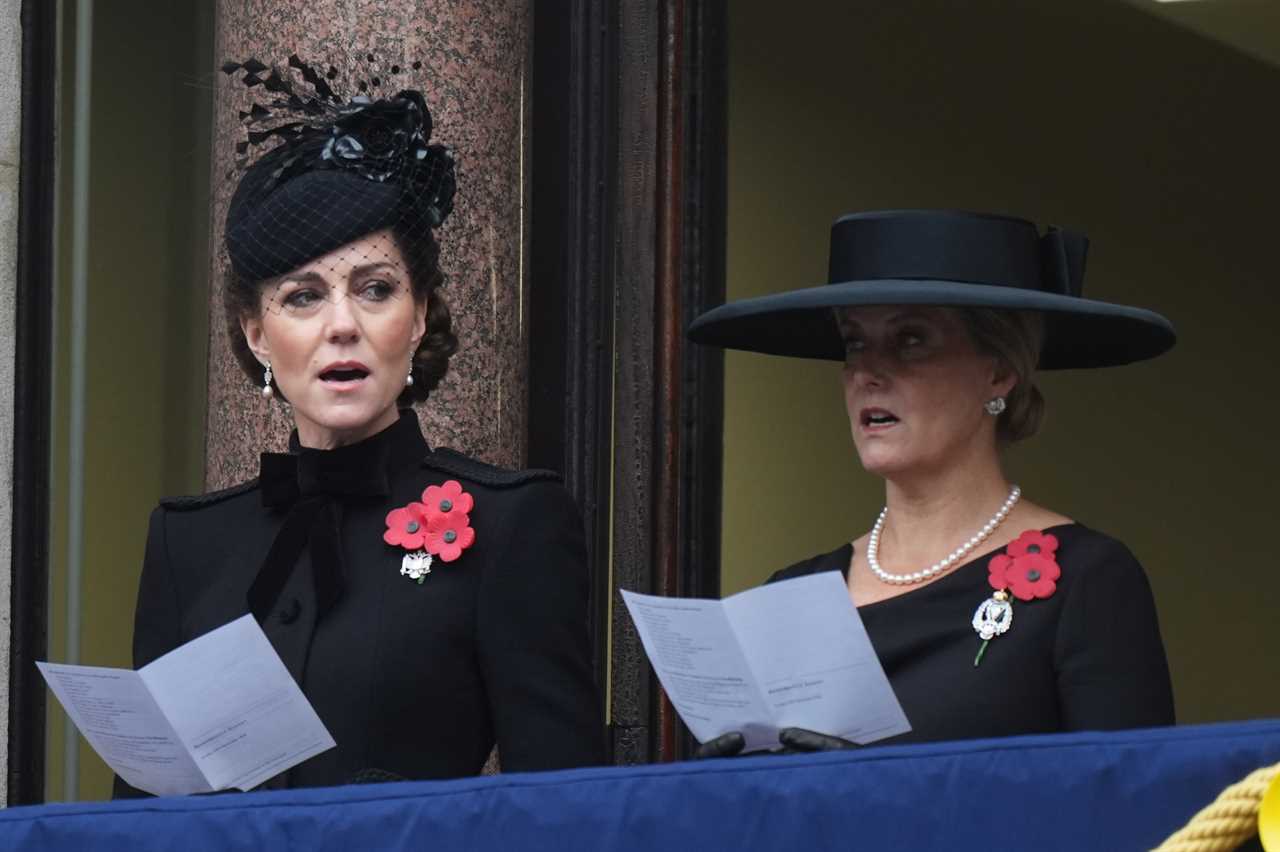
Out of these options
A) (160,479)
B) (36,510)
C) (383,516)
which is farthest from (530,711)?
(160,479)

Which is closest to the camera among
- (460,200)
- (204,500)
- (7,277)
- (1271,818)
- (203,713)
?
(1271,818)

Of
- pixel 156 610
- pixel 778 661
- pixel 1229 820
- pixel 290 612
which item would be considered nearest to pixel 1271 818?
pixel 1229 820

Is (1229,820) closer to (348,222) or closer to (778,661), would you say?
(778,661)

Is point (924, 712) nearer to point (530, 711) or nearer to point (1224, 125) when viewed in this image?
point (530, 711)

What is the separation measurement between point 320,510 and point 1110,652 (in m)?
1.12

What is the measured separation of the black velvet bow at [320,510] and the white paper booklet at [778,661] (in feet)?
2.54

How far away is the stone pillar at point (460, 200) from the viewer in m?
4.75

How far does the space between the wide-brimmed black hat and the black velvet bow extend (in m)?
0.63

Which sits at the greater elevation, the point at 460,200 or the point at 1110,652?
the point at 460,200

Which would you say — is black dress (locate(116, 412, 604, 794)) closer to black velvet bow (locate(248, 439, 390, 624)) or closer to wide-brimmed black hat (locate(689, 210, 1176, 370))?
black velvet bow (locate(248, 439, 390, 624))

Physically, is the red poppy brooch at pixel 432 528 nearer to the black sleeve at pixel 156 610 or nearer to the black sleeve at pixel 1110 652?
the black sleeve at pixel 156 610

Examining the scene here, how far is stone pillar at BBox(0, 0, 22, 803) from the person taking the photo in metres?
5.13

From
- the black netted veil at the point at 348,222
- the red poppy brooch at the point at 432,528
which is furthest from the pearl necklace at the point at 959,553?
the black netted veil at the point at 348,222

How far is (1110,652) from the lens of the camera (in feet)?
9.94
